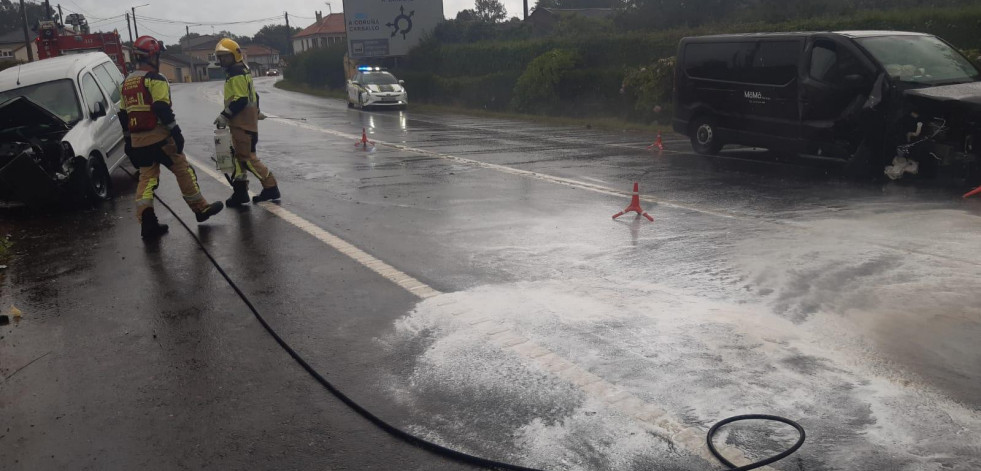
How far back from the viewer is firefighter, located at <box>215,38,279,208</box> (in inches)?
370

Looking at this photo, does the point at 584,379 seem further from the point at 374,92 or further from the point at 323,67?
the point at 323,67

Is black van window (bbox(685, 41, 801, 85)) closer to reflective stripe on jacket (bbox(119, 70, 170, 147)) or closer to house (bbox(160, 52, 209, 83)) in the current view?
reflective stripe on jacket (bbox(119, 70, 170, 147))

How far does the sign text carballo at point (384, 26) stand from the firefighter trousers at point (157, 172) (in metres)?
37.1

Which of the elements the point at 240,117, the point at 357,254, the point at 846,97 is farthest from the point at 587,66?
the point at 357,254

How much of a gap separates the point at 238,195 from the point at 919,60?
9.28 meters

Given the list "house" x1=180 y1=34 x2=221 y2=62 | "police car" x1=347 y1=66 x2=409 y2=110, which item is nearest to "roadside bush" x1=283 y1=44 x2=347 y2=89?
"police car" x1=347 y1=66 x2=409 y2=110

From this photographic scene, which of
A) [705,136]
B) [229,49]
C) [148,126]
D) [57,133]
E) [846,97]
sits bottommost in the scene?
[705,136]

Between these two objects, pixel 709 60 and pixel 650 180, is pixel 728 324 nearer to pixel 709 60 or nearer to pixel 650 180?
pixel 650 180

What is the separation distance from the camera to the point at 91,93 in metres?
11.6

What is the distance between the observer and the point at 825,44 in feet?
38.2

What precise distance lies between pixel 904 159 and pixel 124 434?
32.2 feet

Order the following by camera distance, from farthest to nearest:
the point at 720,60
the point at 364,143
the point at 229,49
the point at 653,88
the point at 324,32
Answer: the point at 324,32, the point at 653,88, the point at 364,143, the point at 720,60, the point at 229,49

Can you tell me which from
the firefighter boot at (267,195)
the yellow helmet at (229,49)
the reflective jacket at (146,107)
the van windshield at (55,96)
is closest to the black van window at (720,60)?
the firefighter boot at (267,195)

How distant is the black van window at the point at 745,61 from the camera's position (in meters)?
12.2
